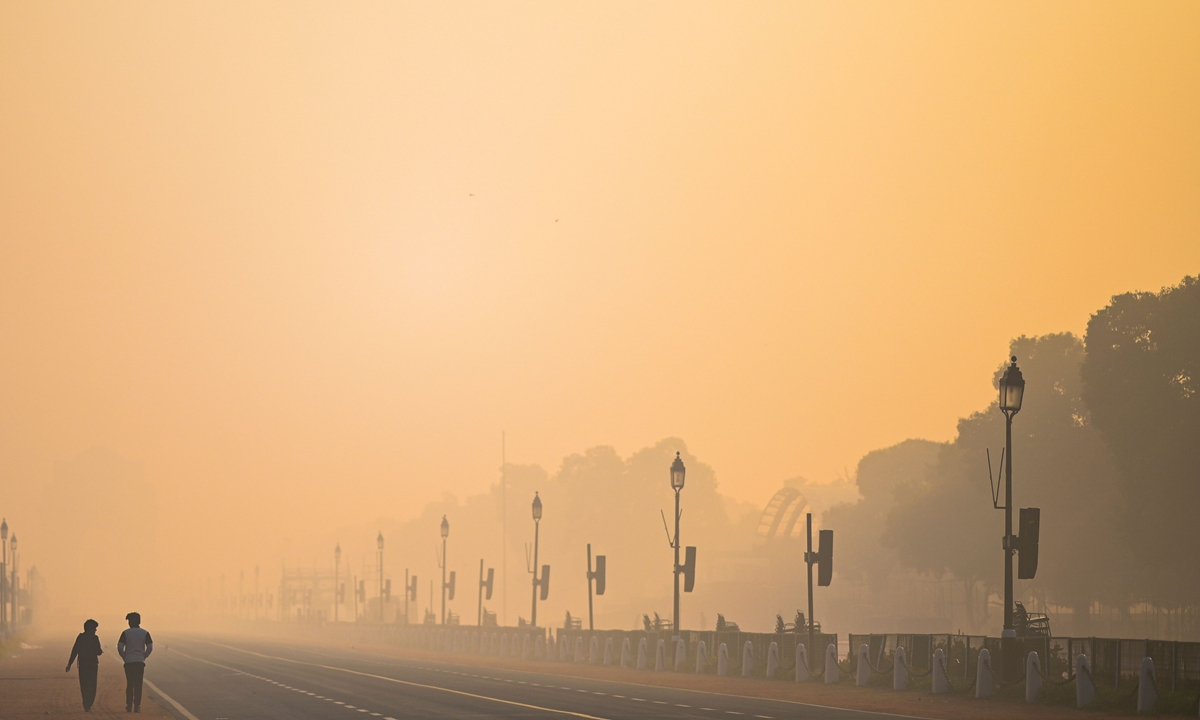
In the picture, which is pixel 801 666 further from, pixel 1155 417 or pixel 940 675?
pixel 1155 417

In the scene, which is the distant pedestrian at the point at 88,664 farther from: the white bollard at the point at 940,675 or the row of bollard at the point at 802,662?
the white bollard at the point at 940,675

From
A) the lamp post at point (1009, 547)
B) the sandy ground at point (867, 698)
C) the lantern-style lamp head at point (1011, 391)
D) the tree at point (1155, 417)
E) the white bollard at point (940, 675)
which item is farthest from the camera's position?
the tree at point (1155, 417)

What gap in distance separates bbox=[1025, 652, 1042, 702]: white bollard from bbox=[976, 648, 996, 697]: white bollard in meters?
1.78

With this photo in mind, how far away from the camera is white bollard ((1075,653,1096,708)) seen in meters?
26.9

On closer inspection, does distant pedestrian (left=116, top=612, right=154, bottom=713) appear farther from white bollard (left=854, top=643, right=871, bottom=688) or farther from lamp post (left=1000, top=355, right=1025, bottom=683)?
lamp post (left=1000, top=355, right=1025, bottom=683)

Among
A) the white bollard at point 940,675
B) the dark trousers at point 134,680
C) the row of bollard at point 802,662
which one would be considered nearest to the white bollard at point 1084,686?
the row of bollard at point 802,662

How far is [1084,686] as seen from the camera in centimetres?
2691

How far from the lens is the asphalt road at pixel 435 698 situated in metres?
26.7

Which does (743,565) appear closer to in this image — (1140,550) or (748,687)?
(1140,550)

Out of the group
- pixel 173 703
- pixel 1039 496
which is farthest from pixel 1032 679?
pixel 1039 496

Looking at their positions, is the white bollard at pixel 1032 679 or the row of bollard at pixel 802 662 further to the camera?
the white bollard at pixel 1032 679

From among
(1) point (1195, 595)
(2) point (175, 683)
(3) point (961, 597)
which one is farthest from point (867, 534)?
(2) point (175, 683)

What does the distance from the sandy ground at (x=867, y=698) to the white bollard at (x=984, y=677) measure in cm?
29

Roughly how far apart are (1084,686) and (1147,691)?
2.26 m
